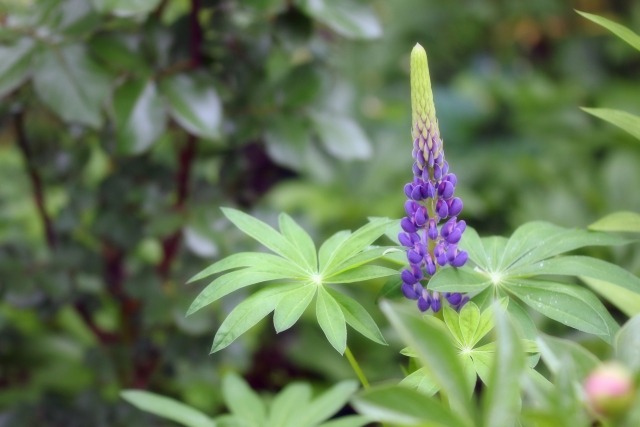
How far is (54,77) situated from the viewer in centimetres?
98

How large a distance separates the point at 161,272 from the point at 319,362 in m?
0.57

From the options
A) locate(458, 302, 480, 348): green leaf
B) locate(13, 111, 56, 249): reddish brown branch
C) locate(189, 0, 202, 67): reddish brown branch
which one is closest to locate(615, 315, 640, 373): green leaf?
locate(458, 302, 480, 348): green leaf

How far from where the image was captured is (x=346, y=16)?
103 centimetres

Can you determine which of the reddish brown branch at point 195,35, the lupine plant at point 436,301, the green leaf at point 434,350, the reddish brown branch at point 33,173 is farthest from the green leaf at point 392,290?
the reddish brown branch at point 33,173

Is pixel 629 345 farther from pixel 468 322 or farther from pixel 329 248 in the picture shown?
pixel 329 248

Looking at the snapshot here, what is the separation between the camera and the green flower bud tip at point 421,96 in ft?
1.82

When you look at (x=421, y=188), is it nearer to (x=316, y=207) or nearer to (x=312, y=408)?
(x=312, y=408)

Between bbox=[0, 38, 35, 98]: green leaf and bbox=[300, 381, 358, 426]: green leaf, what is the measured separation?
549 mm

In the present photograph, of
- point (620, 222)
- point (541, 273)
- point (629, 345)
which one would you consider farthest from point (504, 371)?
point (620, 222)

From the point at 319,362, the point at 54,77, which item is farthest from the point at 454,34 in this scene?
the point at 54,77

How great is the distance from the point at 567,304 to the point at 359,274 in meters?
0.16

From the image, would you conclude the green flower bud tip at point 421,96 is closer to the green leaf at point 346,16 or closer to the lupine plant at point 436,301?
the lupine plant at point 436,301

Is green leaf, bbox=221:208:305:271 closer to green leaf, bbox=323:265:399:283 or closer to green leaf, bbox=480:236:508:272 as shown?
green leaf, bbox=323:265:399:283

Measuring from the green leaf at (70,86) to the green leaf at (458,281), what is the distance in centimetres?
54
